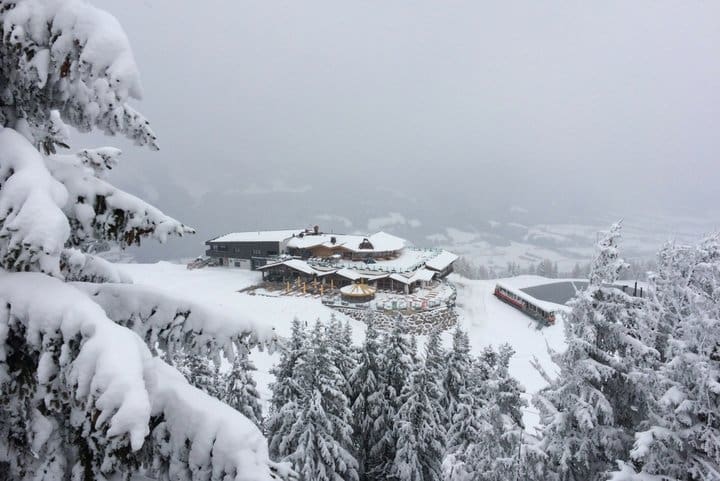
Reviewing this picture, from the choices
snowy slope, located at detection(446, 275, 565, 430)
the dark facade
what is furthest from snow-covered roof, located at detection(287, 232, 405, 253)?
snowy slope, located at detection(446, 275, 565, 430)

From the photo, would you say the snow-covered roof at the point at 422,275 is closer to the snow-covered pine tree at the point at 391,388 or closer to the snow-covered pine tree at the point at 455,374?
the snow-covered pine tree at the point at 455,374

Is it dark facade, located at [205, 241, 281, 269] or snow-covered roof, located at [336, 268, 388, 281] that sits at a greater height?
dark facade, located at [205, 241, 281, 269]

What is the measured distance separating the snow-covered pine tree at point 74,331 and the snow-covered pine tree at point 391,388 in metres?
14.9

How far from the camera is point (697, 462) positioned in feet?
25.6

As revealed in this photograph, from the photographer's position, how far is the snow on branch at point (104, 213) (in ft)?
10.6

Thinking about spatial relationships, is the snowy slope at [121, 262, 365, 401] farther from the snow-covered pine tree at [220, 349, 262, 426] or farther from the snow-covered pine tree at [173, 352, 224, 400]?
the snow-covered pine tree at [173, 352, 224, 400]

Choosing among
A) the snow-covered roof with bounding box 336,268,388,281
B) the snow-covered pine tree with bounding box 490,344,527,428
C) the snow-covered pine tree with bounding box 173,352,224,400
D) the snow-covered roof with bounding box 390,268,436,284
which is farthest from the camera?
the snow-covered roof with bounding box 336,268,388,281

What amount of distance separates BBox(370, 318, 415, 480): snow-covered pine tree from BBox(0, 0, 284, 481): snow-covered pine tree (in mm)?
14857

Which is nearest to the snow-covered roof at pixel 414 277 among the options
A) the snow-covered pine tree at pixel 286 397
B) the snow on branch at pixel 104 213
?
the snow-covered pine tree at pixel 286 397

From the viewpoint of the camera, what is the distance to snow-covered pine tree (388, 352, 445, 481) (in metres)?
15.5

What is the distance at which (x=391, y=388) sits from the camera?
16781 millimetres

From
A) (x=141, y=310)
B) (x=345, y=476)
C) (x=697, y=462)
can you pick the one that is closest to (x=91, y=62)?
(x=141, y=310)

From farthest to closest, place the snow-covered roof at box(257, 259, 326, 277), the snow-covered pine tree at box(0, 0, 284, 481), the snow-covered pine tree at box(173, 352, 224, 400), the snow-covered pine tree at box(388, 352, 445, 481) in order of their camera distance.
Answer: the snow-covered roof at box(257, 259, 326, 277)
the snow-covered pine tree at box(388, 352, 445, 481)
the snow-covered pine tree at box(173, 352, 224, 400)
the snow-covered pine tree at box(0, 0, 284, 481)

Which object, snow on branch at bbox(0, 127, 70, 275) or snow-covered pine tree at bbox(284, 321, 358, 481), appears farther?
snow-covered pine tree at bbox(284, 321, 358, 481)
